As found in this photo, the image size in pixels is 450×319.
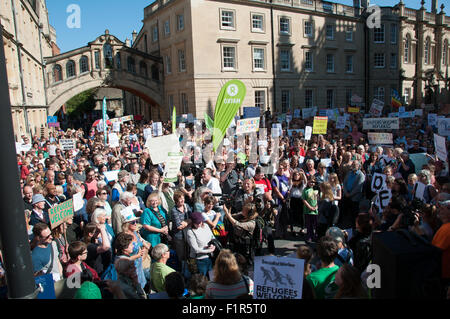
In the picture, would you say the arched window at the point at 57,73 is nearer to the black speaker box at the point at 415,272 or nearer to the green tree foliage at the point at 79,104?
the green tree foliage at the point at 79,104

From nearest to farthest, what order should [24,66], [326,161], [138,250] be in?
[138,250]
[326,161]
[24,66]

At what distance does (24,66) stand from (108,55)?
8721 mm

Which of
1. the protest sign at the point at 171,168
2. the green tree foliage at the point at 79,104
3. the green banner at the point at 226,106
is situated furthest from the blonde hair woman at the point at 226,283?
the green tree foliage at the point at 79,104

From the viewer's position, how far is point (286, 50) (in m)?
29.2

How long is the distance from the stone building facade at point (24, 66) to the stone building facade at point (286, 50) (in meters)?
9.77

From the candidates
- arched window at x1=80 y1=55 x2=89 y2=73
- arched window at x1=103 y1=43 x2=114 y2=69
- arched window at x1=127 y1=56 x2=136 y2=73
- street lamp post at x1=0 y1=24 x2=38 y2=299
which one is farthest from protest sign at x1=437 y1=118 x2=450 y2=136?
arched window at x1=80 y1=55 x2=89 y2=73

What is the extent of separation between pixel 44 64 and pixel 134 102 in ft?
50.3

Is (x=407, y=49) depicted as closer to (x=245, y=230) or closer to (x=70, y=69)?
(x=70, y=69)

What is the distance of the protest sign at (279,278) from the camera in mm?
3037

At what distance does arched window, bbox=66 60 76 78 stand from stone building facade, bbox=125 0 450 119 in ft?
24.1

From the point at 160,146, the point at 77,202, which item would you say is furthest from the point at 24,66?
the point at 77,202

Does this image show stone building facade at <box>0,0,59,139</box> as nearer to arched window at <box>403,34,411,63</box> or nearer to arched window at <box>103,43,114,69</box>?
arched window at <box>103,43,114,69</box>

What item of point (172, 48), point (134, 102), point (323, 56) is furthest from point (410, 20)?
point (134, 102)
